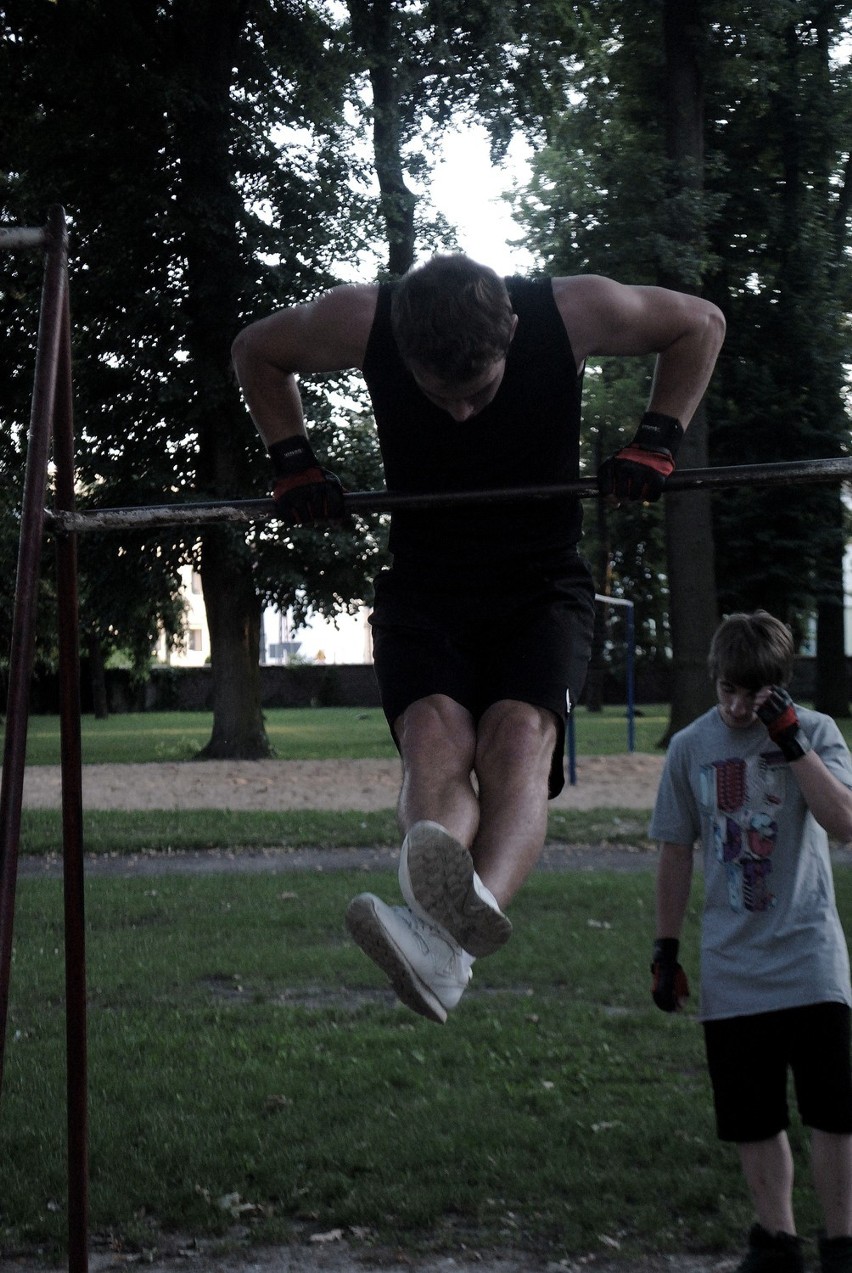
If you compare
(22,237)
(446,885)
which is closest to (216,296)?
(22,237)

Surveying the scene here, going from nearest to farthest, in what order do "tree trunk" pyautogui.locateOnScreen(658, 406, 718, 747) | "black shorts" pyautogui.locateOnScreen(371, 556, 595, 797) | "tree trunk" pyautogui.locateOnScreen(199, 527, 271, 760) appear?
"black shorts" pyautogui.locateOnScreen(371, 556, 595, 797) < "tree trunk" pyautogui.locateOnScreen(658, 406, 718, 747) < "tree trunk" pyautogui.locateOnScreen(199, 527, 271, 760)

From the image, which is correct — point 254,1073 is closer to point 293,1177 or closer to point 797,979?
point 293,1177

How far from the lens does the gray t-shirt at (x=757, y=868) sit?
331cm

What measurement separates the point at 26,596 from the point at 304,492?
0.77 m

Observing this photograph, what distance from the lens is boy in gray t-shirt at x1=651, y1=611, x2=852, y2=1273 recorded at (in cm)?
329

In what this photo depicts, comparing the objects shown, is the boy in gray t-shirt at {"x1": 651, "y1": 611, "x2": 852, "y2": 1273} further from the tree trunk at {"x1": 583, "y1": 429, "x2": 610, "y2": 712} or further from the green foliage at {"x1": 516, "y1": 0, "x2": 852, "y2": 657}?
the tree trunk at {"x1": 583, "y1": 429, "x2": 610, "y2": 712}

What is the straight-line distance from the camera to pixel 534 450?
134 inches

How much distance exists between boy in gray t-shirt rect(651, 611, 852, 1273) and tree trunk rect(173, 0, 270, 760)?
50.2 feet

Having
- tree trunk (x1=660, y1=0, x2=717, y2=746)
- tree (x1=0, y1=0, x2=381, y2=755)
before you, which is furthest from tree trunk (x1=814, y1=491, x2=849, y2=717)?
tree (x1=0, y1=0, x2=381, y2=755)

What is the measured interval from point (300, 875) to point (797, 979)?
23.2 ft

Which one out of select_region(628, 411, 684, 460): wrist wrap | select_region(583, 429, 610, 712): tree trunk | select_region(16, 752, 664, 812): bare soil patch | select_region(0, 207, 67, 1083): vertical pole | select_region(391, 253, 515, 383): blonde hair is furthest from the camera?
select_region(583, 429, 610, 712): tree trunk

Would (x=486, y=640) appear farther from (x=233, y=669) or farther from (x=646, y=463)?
(x=233, y=669)

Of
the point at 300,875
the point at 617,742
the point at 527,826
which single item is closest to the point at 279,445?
the point at 527,826

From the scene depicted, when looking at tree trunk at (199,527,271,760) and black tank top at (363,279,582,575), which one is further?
tree trunk at (199,527,271,760)
